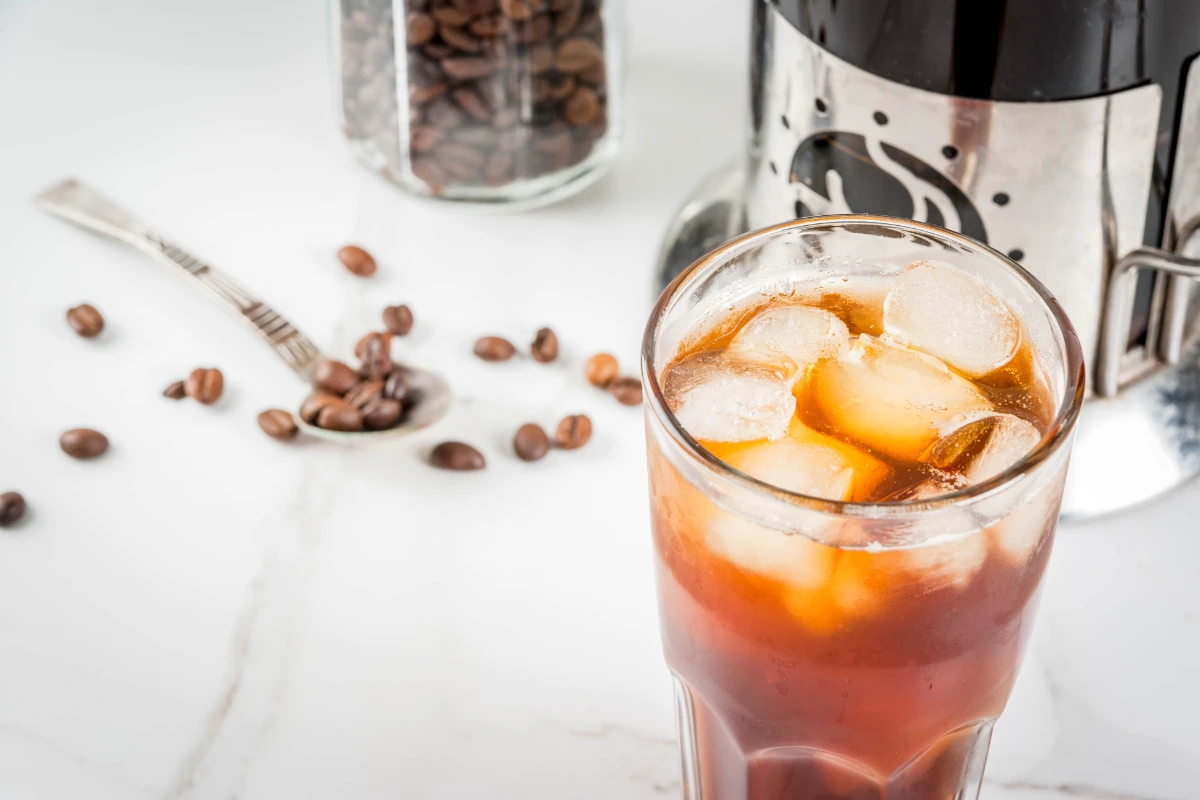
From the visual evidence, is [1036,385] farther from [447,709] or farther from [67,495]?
[67,495]

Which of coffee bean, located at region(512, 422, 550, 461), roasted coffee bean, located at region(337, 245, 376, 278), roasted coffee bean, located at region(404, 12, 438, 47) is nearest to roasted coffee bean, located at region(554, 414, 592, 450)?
coffee bean, located at region(512, 422, 550, 461)

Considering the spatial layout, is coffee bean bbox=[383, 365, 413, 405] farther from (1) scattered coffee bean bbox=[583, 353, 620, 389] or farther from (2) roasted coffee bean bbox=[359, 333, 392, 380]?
(1) scattered coffee bean bbox=[583, 353, 620, 389]

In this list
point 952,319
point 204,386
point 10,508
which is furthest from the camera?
point 204,386

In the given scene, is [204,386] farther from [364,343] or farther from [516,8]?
[516,8]

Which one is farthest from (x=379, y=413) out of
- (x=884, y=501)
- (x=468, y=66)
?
(x=884, y=501)

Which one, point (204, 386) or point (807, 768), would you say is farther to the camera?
point (204, 386)

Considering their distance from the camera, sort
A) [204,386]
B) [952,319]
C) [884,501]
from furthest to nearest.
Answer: [204,386] < [952,319] < [884,501]
